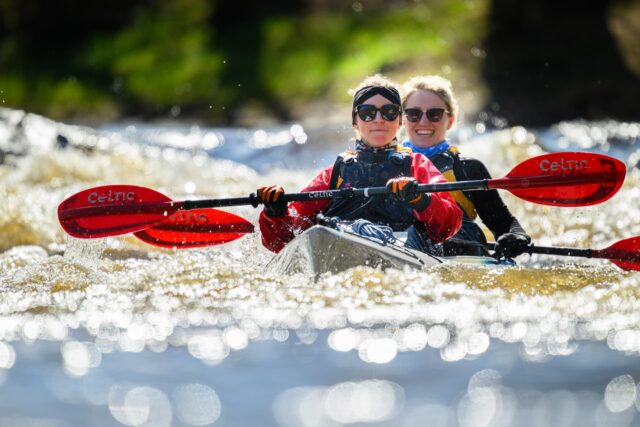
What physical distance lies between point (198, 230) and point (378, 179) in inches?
62.7

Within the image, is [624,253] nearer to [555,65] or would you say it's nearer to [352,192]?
[352,192]

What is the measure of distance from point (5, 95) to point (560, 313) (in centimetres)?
1573

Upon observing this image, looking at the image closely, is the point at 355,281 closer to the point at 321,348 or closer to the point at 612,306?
the point at 321,348

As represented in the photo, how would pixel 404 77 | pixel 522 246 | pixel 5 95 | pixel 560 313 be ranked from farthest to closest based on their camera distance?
pixel 5 95 < pixel 404 77 < pixel 522 246 < pixel 560 313

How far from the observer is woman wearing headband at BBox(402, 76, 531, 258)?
627 cm

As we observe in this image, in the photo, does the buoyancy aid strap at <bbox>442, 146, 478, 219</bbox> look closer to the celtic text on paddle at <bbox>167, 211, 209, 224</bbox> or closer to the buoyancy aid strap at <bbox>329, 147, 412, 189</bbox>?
the buoyancy aid strap at <bbox>329, 147, 412, 189</bbox>

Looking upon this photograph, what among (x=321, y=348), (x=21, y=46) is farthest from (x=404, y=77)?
(x=321, y=348)

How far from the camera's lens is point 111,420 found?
10.8 feet

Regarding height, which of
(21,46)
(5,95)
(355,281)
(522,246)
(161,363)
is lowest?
(161,363)

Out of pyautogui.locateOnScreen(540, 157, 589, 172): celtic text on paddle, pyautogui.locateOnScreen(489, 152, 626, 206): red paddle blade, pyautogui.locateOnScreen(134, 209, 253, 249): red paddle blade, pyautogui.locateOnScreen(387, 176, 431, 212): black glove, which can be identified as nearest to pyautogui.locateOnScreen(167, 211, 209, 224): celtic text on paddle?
pyautogui.locateOnScreen(134, 209, 253, 249): red paddle blade

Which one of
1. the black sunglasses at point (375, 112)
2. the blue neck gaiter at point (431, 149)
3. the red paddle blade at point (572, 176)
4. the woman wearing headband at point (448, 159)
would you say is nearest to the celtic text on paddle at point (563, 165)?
the red paddle blade at point (572, 176)

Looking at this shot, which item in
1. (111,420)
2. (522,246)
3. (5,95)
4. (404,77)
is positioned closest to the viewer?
(111,420)

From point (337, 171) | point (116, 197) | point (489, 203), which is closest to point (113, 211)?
point (116, 197)

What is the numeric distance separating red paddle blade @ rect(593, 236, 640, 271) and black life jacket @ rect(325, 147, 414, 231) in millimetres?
1423
